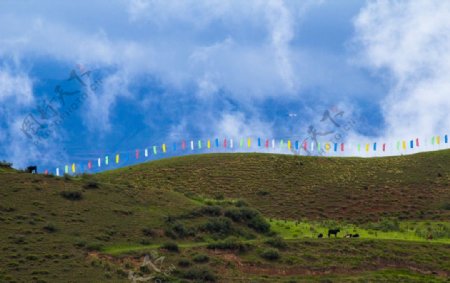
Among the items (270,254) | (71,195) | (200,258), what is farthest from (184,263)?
(71,195)

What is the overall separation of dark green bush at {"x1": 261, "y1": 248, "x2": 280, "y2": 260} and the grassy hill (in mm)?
89

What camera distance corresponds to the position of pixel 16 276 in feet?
162

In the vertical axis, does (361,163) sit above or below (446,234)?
above

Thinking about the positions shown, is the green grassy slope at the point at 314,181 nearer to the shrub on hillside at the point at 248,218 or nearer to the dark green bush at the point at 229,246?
Result: the shrub on hillside at the point at 248,218

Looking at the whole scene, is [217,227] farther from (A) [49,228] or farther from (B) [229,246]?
(A) [49,228]

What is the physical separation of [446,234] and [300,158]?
40.9 metres

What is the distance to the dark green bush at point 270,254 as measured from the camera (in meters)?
58.8

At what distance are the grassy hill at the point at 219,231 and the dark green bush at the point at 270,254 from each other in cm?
9

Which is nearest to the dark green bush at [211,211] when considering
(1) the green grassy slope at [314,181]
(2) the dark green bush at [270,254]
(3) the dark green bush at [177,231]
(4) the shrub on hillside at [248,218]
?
(4) the shrub on hillside at [248,218]

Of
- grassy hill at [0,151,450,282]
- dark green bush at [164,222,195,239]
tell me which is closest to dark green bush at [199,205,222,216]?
grassy hill at [0,151,450,282]

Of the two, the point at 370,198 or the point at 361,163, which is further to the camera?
the point at 361,163

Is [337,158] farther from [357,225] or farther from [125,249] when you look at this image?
[125,249]

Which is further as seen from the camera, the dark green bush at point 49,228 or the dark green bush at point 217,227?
the dark green bush at point 217,227

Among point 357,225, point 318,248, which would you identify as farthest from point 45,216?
point 357,225
